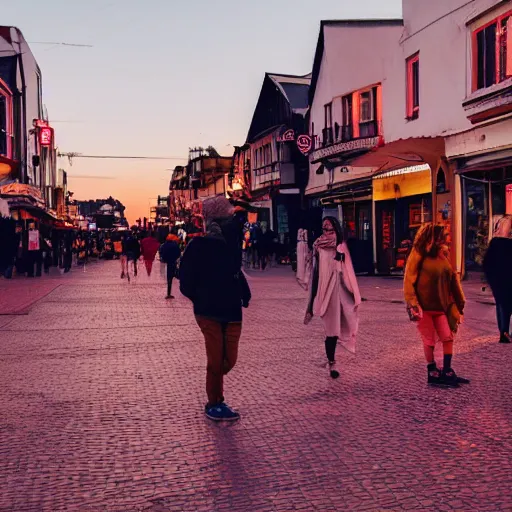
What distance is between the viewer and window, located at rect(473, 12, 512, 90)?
18344 millimetres

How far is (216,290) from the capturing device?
6.43 meters

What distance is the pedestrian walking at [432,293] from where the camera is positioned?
25.8 feet

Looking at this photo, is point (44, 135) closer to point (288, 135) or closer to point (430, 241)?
point (288, 135)

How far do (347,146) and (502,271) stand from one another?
64.9ft

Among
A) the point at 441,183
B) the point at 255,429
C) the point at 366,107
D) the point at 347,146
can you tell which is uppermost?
the point at 366,107

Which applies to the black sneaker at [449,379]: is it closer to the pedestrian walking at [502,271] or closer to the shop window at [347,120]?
the pedestrian walking at [502,271]

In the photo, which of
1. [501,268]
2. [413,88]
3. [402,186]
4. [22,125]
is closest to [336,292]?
[501,268]

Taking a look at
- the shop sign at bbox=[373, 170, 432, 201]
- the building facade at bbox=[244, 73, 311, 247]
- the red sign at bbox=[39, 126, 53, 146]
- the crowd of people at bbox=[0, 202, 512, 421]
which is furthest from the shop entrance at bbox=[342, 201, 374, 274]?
the red sign at bbox=[39, 126, 53, 146]

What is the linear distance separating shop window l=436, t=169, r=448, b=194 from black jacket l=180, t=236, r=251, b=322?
16.2 metres

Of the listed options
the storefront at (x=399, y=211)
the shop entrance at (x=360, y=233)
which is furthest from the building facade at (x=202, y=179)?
the storefront at (x=399, y=211)

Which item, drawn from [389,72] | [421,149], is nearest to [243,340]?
[421,149]

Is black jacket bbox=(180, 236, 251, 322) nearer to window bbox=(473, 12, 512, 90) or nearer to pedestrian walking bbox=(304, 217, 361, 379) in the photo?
pedestrian walking bbox=(304, 217, 361, 379)

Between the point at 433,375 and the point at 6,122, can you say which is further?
the point at 6,122

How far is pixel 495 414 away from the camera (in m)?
6.39
